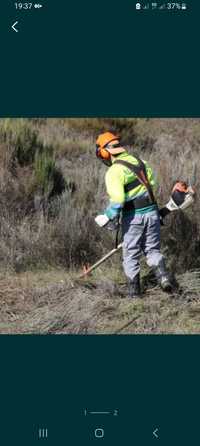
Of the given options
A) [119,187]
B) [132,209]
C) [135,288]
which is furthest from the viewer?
[135,288]

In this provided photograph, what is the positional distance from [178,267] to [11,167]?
2995 mm

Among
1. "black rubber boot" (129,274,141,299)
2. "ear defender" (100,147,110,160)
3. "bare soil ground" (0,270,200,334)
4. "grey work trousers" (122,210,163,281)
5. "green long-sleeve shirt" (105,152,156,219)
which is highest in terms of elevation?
"ear defender" (100,147,110,160)

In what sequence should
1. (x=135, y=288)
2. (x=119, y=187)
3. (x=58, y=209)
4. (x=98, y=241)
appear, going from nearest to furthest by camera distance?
(x=119, y=187) → (x=135, y=288) → (x=98, y=241) → (x=58, y=209)

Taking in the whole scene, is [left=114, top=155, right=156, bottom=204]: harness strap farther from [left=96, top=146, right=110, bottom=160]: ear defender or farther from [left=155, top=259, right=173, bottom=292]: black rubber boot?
[left=155, top=259, right=173, bottom=292]: black rubber boot

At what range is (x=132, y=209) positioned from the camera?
799 centimetres

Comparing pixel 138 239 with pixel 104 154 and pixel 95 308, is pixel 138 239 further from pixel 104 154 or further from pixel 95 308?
pixel 104 154

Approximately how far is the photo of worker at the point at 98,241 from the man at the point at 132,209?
10 mm

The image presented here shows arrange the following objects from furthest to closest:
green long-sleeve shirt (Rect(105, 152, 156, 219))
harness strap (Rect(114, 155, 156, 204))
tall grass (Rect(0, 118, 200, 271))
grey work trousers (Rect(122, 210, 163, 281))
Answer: tall grass (Rect(0, 118, 200, 271))
grey work trousers (Rect(122, 210, 163, 281))
harness strap (Rect(114, 155, 156, 204))
green long-sleeve shirt (Rect(105, 152, 156, 219))

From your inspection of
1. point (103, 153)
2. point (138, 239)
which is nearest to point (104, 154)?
point (103, 153)

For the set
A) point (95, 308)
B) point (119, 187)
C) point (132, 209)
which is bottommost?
point (95, 308)

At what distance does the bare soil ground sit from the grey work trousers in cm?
36

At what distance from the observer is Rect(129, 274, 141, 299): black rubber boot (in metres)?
8.12

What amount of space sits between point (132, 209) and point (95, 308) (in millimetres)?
1051

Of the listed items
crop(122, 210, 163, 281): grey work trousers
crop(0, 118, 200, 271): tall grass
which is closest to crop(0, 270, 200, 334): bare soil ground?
crop(122, 210, 163, 281): grey work trousers
